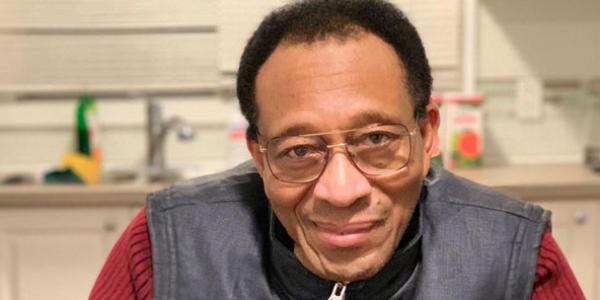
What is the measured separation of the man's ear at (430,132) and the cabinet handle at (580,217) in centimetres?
148

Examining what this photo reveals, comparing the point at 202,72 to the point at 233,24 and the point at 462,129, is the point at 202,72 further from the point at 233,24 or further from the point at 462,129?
the point at 462,129

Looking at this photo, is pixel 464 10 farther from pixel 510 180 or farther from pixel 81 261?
pixel 81 261

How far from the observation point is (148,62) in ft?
9.36

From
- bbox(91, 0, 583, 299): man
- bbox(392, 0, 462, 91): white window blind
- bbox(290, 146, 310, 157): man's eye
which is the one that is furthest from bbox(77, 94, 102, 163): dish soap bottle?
bbox(290, 146, 310, 157): man's eye

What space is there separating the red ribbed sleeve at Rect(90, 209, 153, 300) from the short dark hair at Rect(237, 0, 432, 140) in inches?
10.0

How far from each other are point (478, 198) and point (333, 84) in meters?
0.37

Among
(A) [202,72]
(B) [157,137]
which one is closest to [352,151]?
(B) [157,137]

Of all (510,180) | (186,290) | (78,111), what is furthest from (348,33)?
(78,111)

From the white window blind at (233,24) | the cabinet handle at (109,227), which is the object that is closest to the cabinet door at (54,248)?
the cabinet handle at (109,227)

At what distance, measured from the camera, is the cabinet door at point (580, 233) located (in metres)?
2.45

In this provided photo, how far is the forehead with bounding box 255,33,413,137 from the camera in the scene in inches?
40.1

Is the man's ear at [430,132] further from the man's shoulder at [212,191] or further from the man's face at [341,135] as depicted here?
the man's shoulder at [212,191]

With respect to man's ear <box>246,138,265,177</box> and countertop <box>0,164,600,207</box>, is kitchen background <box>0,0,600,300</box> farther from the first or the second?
man's ear <box>246,138,265,177</box>

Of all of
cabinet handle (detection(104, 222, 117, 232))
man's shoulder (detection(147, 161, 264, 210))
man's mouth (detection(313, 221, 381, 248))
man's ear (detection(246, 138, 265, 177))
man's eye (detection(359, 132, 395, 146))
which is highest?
man's eye (detection(359, 132, 395, 146))
